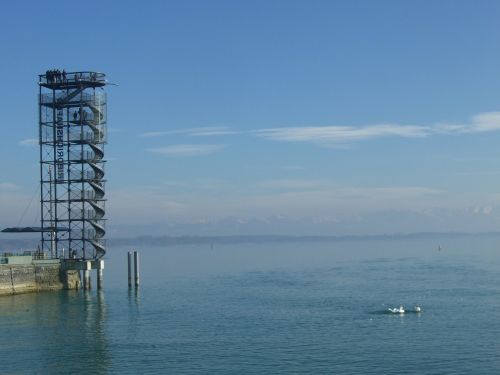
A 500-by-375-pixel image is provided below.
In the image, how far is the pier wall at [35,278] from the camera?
282 ft

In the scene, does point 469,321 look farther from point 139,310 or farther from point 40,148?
point 40,148

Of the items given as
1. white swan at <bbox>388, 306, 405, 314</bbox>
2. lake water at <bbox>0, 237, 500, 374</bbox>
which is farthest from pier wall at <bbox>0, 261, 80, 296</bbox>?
white swan at <bbox>388, 306, 405, 314</bbox>

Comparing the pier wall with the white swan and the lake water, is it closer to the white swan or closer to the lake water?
the lake water

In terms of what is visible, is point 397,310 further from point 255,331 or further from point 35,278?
point 35,278

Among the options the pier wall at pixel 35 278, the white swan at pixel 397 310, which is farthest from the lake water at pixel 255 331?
the pier wall at pixel 35 278

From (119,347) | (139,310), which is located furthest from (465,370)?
(139,310)

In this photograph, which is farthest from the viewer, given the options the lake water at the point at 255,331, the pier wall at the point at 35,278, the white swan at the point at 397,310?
the pier wall at the point at 35,278

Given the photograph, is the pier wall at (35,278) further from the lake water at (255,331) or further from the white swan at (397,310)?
the white swan at (397,310)

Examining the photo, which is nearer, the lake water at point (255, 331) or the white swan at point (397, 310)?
the lake water at point (255, 331)

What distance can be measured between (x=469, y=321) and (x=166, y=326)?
25.6m

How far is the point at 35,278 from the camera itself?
294 ft

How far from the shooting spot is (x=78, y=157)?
9188 centimetres

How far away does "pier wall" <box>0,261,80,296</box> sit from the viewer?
282ft

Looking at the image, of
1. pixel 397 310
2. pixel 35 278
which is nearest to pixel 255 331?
pixel 397 310
